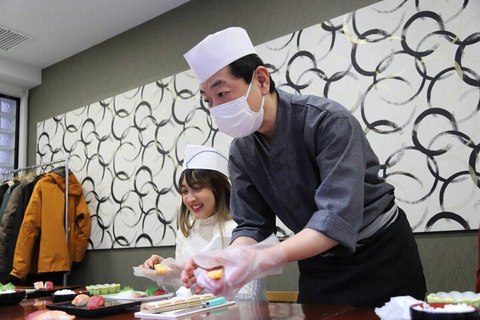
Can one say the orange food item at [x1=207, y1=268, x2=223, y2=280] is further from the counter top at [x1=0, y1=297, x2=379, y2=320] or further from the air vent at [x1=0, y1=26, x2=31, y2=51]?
the air vent at [x1=0, y1=26, x2=31, y2=51]

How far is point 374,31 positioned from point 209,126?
1297 millimetres

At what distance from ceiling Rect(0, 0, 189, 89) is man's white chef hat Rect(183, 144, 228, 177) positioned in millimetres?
1740

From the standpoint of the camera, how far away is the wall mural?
220cm

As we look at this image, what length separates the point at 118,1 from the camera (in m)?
3.47

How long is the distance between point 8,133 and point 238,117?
421 cm

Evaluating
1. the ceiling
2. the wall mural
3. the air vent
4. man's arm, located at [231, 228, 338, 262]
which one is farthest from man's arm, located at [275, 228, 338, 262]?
the air vent

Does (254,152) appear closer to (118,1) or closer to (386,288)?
(386,288)

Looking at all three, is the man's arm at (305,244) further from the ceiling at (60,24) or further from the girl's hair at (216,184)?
the ceiling at (60,24)

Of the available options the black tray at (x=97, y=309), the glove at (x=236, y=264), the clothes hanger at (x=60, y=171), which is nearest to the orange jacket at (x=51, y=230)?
the clothes hanger at (x=60, y=171)

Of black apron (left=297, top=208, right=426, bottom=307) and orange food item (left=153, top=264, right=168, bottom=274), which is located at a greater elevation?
orange food item (left=153, top=264, right=168, bottom=274)

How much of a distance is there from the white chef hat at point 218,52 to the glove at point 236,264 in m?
0.50

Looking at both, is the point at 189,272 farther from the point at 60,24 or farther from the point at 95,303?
the point at 60,24

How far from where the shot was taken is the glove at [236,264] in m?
0.94

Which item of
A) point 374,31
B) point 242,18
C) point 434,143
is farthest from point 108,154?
point 434,143
